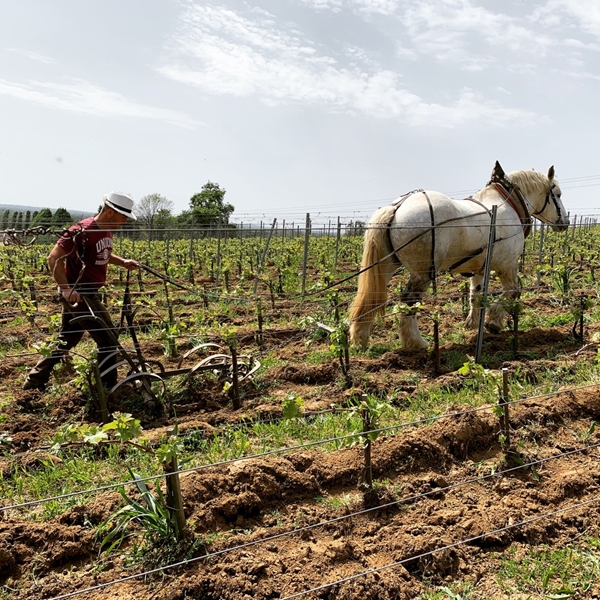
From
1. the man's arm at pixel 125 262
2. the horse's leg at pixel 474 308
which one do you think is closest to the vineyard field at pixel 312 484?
the man's arm at pixel 125 262

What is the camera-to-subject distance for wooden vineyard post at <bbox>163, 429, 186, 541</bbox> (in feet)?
7.48

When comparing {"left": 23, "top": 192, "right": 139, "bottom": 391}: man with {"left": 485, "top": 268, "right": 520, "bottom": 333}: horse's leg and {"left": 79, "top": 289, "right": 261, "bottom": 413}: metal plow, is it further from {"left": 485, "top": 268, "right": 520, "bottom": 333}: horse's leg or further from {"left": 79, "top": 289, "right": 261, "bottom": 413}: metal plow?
{"left": 485, "top": 268, "right": 520, "bottom": 333}: horse's leg

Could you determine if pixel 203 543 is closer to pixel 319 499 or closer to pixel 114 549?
pixel 114 549

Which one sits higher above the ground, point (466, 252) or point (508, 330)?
point (466, 252)

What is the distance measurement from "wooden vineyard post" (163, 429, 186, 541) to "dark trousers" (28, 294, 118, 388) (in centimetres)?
190

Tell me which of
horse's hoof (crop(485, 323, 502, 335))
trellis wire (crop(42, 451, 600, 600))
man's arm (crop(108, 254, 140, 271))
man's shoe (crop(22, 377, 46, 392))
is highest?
man's arm (crop(108, 254, 140, 271))

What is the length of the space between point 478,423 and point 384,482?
937 millimetres

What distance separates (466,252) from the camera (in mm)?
5918

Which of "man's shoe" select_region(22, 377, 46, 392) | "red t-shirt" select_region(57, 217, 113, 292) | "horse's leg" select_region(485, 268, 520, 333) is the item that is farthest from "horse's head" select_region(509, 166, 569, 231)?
"man's shoe" select_region(22, 377, 46, 392)

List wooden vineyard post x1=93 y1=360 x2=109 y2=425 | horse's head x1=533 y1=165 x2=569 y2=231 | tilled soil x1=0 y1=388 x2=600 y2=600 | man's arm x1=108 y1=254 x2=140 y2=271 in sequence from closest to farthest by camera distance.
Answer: tilled soil x1=0 y1=388 x2=600 y2=600 → wooden vineyard post x1=93 y1=360 x2=109 y2=425 → man's arm x1=108 y1=254 x2=140 y2=271 → horse's head x1=533 y1=165 x2=569 y2=231

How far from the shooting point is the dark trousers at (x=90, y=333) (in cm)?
Answer: 393

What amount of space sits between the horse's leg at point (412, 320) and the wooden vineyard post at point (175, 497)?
375cm

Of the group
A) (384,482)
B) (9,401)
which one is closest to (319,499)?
(384,482)

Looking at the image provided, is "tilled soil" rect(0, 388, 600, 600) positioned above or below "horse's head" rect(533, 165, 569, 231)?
below
